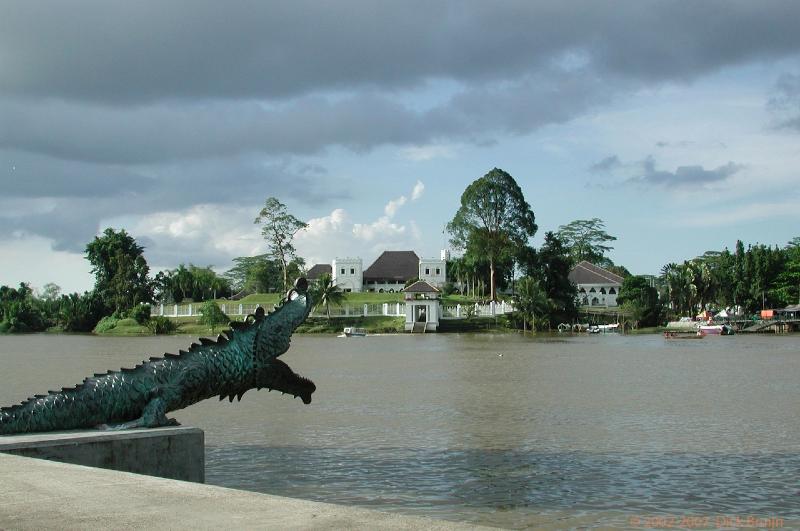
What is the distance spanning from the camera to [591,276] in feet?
382

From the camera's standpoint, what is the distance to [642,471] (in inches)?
447

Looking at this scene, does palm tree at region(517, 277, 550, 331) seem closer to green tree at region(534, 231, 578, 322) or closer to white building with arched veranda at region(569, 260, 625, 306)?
green tree at region(534, 231, 578, 322)

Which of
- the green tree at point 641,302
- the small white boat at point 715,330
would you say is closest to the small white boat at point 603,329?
the green tree at point 641,302

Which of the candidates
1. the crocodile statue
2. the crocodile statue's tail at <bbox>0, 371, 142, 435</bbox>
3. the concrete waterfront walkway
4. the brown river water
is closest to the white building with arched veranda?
the brown river water

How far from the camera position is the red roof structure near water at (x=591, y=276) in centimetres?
11506

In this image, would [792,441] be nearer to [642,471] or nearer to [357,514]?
[642,471]

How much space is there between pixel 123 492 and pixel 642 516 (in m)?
5.30

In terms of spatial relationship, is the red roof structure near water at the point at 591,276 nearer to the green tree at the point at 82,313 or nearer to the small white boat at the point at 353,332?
the small white boat at the point at 353,332

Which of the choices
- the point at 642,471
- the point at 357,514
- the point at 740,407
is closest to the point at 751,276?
the point at 740,407

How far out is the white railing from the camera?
83.7m

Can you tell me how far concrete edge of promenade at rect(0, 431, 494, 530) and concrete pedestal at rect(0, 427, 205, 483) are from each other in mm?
1391

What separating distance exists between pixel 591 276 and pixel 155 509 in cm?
11401

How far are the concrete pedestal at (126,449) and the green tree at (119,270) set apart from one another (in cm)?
8712

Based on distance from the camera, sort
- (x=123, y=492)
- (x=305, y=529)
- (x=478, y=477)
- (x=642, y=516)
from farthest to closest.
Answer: (x=478, y=477) < (x=642, y=516) < (x=123, y=492) < (x=305, y=529)
